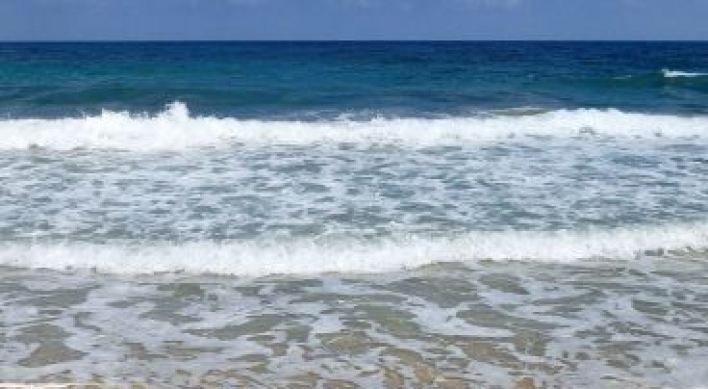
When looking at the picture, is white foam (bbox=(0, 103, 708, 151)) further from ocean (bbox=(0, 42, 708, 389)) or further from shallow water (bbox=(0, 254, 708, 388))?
shallow water (bbox=(0, 254, 708, 388))

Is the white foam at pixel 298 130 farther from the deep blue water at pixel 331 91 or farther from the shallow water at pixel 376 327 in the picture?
the shallow water at pixel 376 327

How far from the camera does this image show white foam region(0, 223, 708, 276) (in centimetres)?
820

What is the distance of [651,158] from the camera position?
14.5 meters

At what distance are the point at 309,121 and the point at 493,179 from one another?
7.91 metres

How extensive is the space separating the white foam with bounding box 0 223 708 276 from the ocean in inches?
1.1

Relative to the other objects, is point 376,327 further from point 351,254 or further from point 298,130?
point 298,130

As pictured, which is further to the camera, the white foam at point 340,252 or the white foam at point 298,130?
the white foam at point 298,130

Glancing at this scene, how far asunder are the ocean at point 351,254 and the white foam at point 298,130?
9 cm

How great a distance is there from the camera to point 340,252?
8547 millimetres

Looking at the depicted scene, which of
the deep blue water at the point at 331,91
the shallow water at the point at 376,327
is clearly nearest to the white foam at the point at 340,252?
the shallow water at the point at 376,327

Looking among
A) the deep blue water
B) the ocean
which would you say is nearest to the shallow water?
the ocean

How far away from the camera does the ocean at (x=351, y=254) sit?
5898 mm

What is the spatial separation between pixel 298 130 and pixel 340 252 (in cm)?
890

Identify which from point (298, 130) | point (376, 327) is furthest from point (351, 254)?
point (298, 130)
